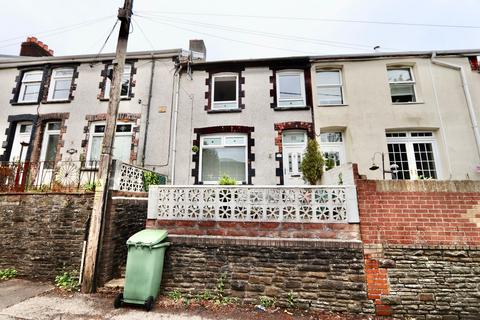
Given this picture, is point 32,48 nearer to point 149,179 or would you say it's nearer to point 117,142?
point 117,142

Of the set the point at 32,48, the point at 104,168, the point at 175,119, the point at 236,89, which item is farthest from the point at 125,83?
the point at 104,168

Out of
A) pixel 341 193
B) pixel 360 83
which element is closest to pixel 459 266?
pixel 341 193

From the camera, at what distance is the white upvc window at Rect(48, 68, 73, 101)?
34.4 feet

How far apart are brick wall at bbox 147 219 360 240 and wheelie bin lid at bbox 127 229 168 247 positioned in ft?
0.72

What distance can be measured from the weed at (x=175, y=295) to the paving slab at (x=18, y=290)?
286 centimetres

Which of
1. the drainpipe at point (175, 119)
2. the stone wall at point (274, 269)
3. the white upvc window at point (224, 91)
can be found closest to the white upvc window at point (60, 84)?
the drainpipe at point (175, 119)

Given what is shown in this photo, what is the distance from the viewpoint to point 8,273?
→ 5770mm

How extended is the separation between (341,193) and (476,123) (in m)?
7.87

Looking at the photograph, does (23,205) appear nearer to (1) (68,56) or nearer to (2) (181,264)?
(2) (181,264)

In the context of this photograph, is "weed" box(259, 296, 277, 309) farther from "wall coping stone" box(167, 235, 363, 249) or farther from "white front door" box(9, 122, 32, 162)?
"white front door" box(9, 122, 32, 162)

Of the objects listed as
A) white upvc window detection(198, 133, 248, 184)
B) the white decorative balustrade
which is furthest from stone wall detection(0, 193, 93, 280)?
white upvc window detection(198, 133, 248, 184)

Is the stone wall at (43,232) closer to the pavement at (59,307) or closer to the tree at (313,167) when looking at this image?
the pavement at (59,307)

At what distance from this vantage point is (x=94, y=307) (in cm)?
437

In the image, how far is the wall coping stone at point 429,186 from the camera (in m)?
4.38
